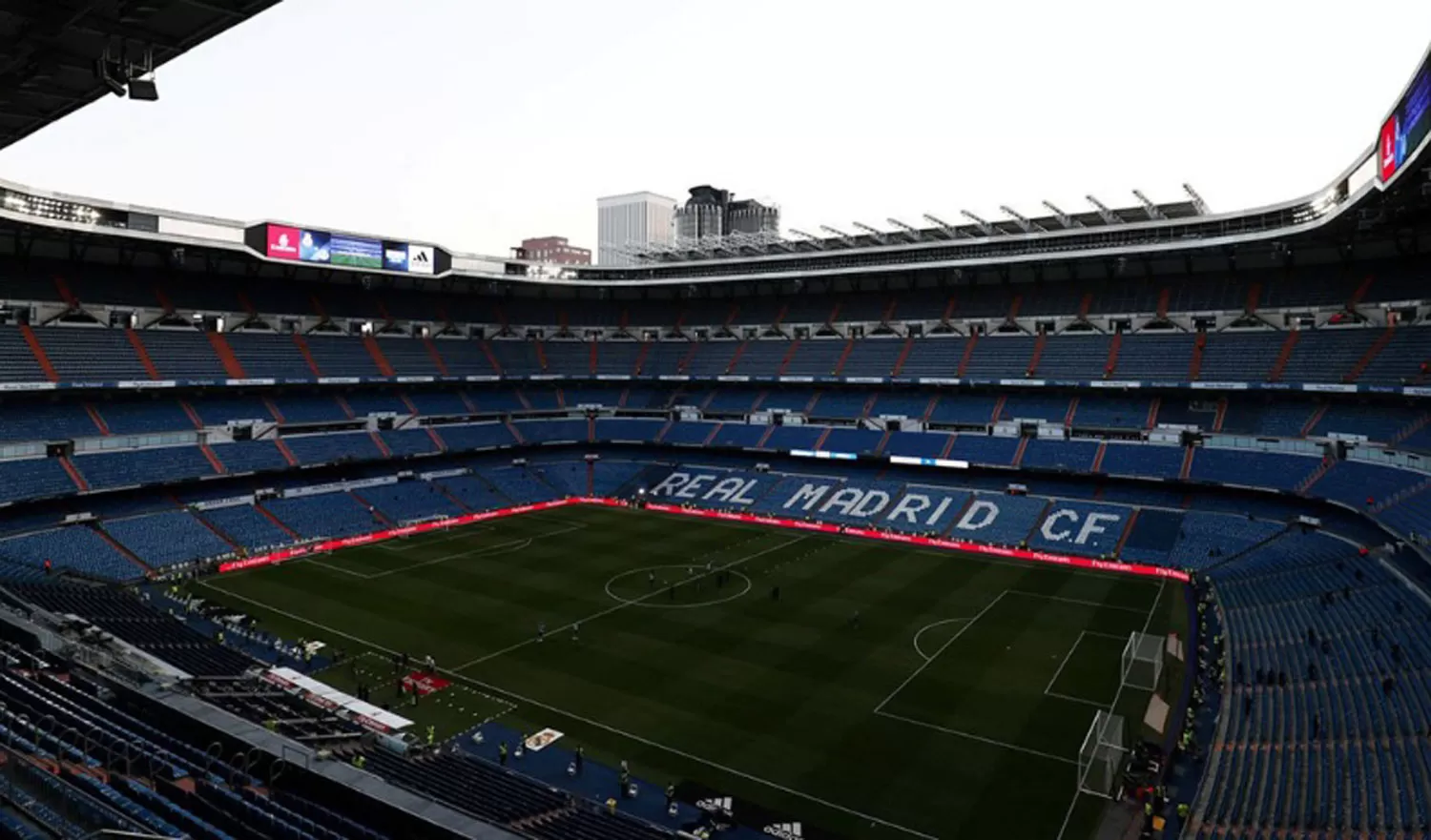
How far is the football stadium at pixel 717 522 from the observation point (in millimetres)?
21484

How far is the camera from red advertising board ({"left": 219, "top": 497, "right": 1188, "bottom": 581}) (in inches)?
1902

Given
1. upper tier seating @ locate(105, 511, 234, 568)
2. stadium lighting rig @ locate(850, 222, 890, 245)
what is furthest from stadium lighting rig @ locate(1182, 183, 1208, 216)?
upper tier seating @ locate(105, 511, 234, 568)

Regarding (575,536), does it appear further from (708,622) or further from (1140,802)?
(1140,802)

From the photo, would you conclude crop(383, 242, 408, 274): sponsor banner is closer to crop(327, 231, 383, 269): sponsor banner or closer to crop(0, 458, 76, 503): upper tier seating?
crop(327, 231, 383, 269): sponsor banner

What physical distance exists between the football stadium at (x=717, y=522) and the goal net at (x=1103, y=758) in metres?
0.20

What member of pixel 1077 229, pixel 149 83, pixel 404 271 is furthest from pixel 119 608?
pixel 1077 229

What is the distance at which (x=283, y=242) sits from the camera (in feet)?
194

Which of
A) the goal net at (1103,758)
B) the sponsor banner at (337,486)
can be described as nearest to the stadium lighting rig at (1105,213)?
the goal net at (1103,758)

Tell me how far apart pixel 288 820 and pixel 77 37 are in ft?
43.8

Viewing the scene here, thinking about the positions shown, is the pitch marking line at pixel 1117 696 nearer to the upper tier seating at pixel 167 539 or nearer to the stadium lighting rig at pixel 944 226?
the stadium lighting rig at pixel 944 226

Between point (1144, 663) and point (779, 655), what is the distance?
14.4m

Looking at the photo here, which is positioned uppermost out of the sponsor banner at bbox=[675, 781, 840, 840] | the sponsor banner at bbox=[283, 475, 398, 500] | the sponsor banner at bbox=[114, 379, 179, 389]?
the sponsor banner at bbox=[114, 379, 179, 389]

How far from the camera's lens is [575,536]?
56562 millimetres

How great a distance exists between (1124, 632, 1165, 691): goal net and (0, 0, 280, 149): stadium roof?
33782mm
